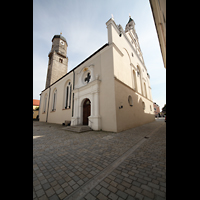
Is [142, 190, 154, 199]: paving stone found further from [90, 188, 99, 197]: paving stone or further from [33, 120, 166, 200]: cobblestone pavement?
[90, 188, 99, 197]: paving stone

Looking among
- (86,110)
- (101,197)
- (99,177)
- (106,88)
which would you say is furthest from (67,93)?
(101,197)

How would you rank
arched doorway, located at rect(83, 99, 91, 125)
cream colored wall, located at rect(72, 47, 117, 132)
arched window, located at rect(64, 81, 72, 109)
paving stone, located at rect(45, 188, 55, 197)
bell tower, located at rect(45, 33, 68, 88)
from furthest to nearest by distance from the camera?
bell tower, located at rect(45, 33, 68, 88)
arched window, located at rect(64, 81, 72, 109)
arched doorway, located at rect(83, 99, 91, 125)
cream colored wall, located at rect(72, 47, 117, 132)
paving stone, located at rect(45, 188, 55, 197)

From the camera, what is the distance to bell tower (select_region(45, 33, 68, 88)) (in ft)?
74.1

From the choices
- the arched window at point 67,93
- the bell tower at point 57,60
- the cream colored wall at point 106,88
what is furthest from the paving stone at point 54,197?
the bell tower at point 57,60

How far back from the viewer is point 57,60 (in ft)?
78.8

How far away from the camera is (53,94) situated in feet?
56.6

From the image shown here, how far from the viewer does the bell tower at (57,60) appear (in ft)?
74.1

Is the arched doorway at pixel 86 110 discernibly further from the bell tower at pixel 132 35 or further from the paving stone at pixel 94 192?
the bell tower at pixel 132 35

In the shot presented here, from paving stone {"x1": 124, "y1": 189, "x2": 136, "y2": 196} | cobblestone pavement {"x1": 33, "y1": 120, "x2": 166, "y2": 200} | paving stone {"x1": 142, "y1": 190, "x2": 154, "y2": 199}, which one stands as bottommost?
cobblestone pavement {"x1": 33, "y1": 120, "x2": 166, "y2": 200}

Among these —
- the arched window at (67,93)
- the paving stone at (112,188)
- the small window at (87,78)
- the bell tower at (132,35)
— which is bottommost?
the paving stone at (112,188)

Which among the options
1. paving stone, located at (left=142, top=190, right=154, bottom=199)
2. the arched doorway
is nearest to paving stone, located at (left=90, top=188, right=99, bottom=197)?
paving stone, located at (left=142, top=190, right=154, bottom=199)

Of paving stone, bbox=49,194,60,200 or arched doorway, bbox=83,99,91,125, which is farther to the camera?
arched doorway, bbox=83,99,91,125
